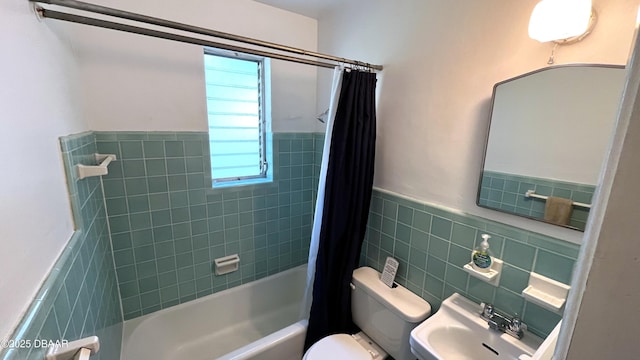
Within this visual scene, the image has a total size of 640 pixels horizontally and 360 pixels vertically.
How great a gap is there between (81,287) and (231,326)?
1.42 m

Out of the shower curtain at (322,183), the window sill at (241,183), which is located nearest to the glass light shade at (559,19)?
the shower curtain at (322,183)

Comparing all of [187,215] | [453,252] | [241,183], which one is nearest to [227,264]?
[187,215]

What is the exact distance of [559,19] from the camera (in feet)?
2.90

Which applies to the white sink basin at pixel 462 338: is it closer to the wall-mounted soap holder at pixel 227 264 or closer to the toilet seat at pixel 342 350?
the toilet seat at pixel 342 350

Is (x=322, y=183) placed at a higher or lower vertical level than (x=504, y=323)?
higher

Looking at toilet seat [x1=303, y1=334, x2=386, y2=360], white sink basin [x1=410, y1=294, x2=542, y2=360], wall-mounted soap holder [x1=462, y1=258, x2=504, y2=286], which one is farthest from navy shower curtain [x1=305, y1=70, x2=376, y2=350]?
wall-mounted soap holder [x1=462, y1=258, x2=504, y2=286]

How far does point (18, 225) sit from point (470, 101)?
159 centimetres

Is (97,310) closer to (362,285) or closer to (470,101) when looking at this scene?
(362,285)

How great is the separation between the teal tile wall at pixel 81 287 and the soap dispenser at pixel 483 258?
1.47 meters

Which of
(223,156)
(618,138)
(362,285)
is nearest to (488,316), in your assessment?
(362,285)

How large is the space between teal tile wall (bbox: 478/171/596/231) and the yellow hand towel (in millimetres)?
13

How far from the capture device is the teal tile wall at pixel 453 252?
105cm

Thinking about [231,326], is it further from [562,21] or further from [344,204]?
[562,21]

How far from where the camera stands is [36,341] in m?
→ 0.55
